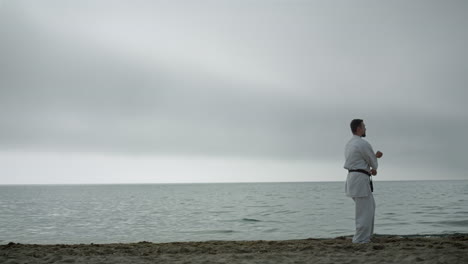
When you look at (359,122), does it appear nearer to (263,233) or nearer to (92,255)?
(92,255)

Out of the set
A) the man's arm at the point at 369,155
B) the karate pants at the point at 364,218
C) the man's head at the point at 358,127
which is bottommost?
the karate pants at the point at 364,218

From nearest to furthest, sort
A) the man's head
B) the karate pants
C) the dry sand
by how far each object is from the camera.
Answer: the dry sand < the karate pants < the man's head

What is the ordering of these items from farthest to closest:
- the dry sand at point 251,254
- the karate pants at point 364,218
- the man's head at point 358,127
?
the man's head at point 358,127 < the karate pants at point 364,218 < the dry sand at point 251,254

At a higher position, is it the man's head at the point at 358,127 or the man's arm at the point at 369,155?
the man's head at the point at 358,127

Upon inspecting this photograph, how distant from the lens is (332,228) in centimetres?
1873

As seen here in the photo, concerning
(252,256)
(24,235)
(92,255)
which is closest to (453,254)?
(252,256)

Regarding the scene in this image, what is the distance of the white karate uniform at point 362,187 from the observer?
26.2 ft

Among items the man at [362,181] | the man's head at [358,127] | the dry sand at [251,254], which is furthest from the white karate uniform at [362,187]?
the dry sand at [251,254]

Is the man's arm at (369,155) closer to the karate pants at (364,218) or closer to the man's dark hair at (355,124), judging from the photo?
the man's dark hair at (355,124)

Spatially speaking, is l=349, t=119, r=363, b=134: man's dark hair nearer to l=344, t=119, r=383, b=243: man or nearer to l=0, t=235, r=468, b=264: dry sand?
l=344, t=119, r=383, b=243: man

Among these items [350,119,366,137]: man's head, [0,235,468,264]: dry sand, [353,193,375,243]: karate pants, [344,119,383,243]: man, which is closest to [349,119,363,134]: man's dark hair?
[350,119,366,137]: man's head

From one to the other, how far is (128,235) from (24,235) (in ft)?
17.3

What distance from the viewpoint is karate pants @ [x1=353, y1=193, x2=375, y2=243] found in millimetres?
7961

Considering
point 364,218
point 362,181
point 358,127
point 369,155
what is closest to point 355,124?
point 358,127
